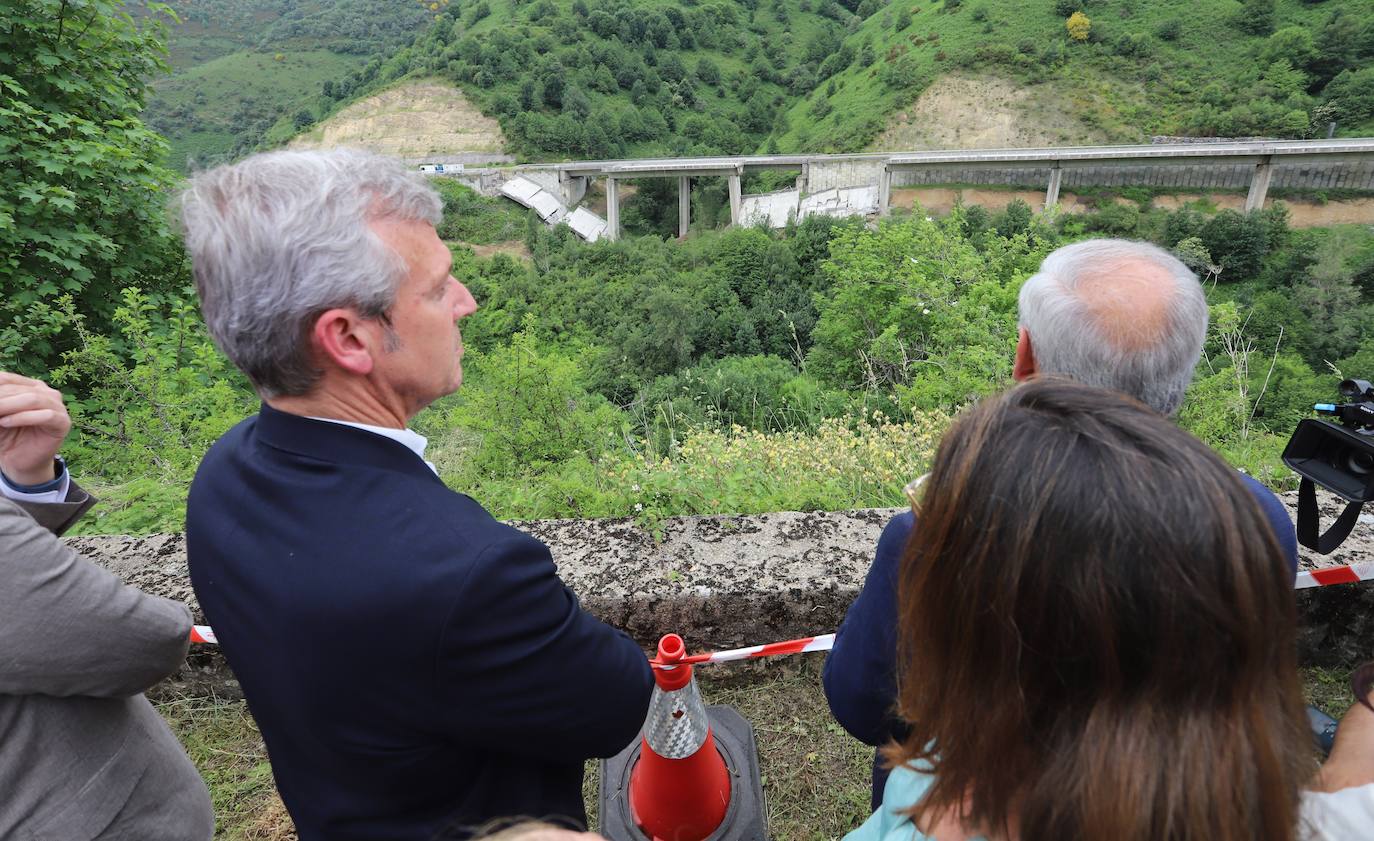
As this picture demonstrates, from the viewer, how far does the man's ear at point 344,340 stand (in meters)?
1.16

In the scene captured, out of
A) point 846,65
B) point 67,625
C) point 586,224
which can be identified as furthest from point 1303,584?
point 846,65

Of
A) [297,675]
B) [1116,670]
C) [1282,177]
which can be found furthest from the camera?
[1282,177]

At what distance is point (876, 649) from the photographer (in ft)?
4.59

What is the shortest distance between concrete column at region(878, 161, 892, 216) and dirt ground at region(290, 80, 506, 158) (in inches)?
1279

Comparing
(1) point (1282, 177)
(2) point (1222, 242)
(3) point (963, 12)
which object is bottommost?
(2) point (1222, 242)

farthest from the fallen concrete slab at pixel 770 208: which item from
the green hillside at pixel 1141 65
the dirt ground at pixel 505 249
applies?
the dirt ground at pixel 505 249

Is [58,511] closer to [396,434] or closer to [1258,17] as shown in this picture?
[396,434]

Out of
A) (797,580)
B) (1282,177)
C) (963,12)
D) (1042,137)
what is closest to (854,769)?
(797,580)

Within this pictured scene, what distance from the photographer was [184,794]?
61.9 inches

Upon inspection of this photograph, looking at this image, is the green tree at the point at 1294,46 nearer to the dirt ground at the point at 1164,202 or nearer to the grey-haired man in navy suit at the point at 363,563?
the dirt ground at the point at 1164,202

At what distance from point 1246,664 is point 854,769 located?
161 centimetres

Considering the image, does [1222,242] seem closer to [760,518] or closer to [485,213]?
[760,518]

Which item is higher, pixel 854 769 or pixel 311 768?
pixel 311 768

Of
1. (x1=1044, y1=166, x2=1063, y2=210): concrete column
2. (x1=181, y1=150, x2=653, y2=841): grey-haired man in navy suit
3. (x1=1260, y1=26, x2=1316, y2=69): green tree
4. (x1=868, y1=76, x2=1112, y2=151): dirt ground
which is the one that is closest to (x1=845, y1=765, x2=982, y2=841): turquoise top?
(x1=181, y1=150, x2=653, y2=841): grey-haired man in navy suit
